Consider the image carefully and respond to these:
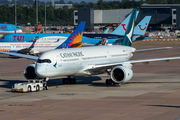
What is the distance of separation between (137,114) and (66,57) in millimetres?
13914

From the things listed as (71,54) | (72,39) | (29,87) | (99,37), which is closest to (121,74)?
(71,54)

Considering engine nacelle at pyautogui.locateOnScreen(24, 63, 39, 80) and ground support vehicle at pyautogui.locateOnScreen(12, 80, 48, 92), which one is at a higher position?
engine nacelle at pyautogui.locateOnScreen(24, 63, 39, 80)

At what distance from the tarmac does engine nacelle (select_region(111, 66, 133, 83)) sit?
3.18 feet

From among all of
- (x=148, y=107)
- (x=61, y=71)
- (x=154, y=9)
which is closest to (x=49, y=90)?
(x=61, y=71)

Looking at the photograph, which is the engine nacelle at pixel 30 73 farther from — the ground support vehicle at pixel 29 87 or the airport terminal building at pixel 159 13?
the airport terminal building at pixel 159 13

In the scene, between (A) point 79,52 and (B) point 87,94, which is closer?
(B) point 87,94

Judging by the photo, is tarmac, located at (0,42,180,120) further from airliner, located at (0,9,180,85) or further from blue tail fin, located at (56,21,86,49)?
blue tail fin, located at (56,21,86,49)

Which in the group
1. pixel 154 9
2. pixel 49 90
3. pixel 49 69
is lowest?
pixel 49 90

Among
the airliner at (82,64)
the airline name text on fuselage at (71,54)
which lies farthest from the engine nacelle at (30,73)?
the airline name text on fuselage at (71,54)

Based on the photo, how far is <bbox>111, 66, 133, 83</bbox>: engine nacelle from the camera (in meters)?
35.9

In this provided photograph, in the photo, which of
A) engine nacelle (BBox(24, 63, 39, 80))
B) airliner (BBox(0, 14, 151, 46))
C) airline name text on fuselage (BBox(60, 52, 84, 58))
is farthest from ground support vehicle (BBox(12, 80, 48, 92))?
airliner (BBox(0, 14, 151, 46))

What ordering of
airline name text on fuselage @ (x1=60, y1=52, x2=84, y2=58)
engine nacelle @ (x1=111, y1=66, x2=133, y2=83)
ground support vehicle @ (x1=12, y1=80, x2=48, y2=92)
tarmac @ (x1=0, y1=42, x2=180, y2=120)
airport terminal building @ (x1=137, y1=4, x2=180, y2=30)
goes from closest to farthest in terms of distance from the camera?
tarmac @ (x1=0, y1=42, x2=180, y2=120), ground support vehicle @ (x1=12, y1=80, x2=48, y2=92), airline name text on fuselage @ (x1=60, y1=52, x2=84, y2=58), engine nacelle @ (x1=111, y1=66, x2=133, y2=83), airport terminal building @ (x1=137, y1=4, x2=180, y2=30)

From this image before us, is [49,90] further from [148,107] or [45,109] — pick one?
[148,107]

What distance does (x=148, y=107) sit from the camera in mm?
26156
